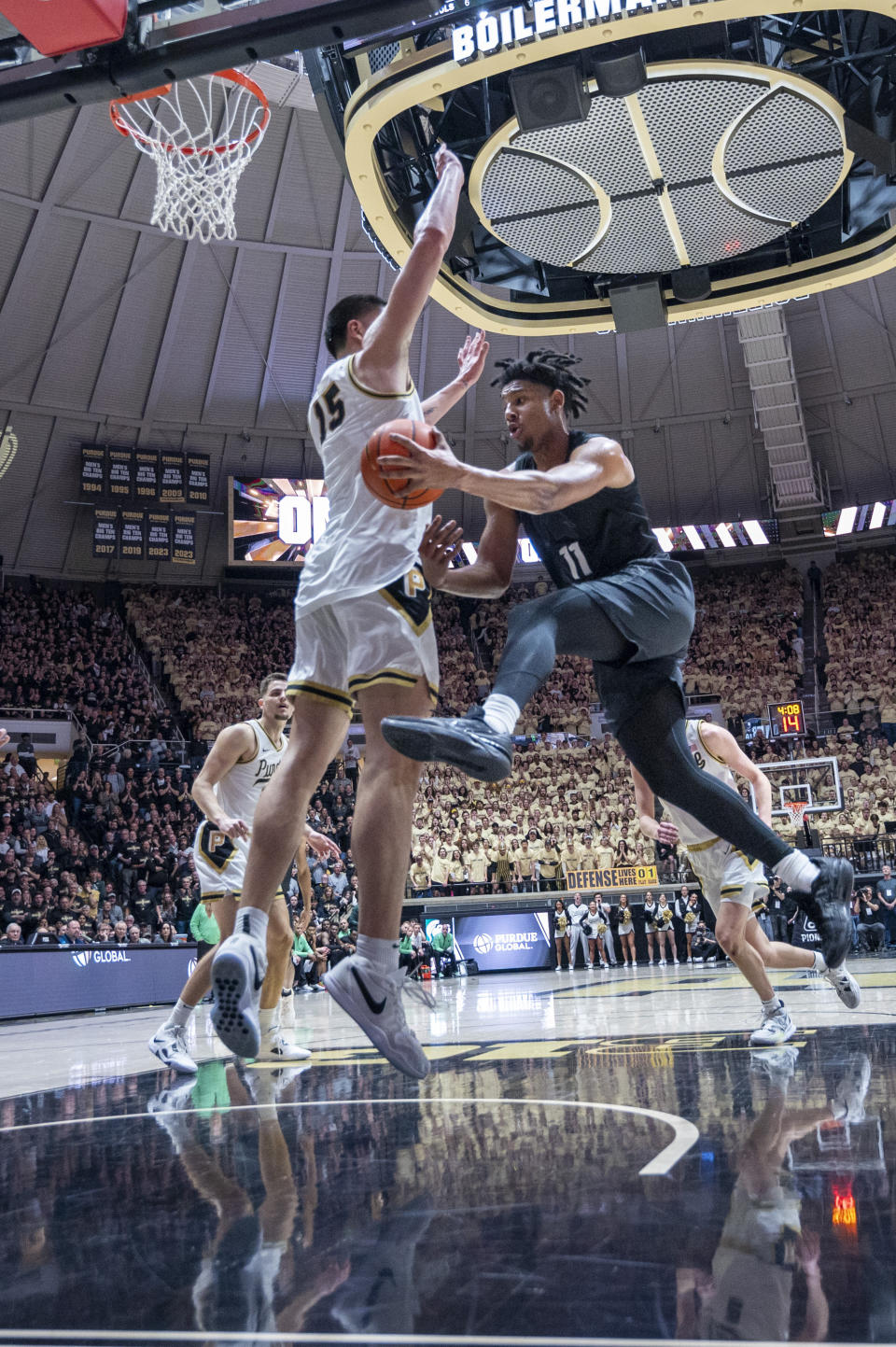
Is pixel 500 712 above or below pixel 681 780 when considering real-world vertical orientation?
below

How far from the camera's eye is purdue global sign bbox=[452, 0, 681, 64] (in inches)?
296

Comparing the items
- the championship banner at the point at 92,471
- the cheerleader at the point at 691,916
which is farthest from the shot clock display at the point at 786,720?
the championship banner at the point at 92,471

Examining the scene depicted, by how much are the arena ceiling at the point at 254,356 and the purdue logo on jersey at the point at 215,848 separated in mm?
18305

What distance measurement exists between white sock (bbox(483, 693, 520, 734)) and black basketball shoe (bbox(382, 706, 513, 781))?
0.16m

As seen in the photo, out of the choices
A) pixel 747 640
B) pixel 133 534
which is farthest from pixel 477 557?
pixel 747 640

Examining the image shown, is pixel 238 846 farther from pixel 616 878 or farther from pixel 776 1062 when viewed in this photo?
pixel 616 878

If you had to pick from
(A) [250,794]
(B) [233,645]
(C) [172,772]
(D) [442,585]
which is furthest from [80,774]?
(D) [442,585]

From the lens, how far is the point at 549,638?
12.2 ft

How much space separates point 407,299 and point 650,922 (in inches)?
814

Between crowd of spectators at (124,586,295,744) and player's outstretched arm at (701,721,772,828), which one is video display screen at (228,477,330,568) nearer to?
crowd of spectators at (124,586,295,744)

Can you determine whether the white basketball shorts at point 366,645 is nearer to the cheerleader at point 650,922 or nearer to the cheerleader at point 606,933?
the cheerleader at point 606,933

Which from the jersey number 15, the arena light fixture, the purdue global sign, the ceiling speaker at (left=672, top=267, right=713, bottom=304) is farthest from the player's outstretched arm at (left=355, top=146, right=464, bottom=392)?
the ceiling speaker at (left=672, top=267, right=713, bottom=304)

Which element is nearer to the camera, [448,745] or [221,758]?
[448,745]

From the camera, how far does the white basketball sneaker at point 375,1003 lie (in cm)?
335
